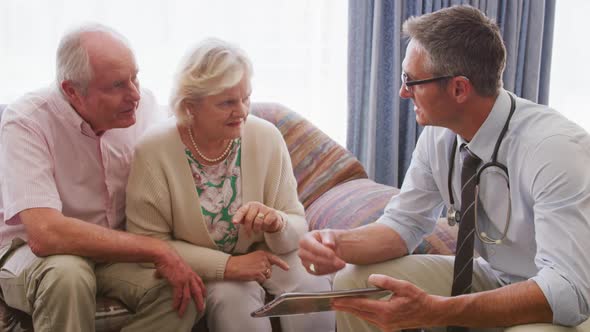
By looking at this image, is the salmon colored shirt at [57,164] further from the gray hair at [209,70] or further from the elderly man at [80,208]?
the gray hair at [209,70]

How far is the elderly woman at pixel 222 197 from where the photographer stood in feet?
6.02

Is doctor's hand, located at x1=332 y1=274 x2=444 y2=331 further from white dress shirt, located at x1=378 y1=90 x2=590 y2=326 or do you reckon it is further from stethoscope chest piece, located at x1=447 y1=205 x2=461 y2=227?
stethoscope chest piece, located at x1=447 y1=205 x2=461 y2=227

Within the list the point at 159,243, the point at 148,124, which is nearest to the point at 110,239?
the point at 159,243

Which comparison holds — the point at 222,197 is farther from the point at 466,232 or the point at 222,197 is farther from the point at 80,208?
the point at 466,232

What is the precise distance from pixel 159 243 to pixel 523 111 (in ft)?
3.48

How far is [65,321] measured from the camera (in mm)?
1636

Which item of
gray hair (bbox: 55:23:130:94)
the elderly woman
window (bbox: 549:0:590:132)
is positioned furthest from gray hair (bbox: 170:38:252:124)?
window (bbox: 549:0:590:132)

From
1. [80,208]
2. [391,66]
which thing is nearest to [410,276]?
[80,208]

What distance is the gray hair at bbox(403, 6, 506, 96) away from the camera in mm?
1562

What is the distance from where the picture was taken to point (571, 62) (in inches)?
143

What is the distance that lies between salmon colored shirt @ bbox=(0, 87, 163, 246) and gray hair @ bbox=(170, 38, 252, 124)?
0.30 m

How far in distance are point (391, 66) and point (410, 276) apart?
5.03 feet

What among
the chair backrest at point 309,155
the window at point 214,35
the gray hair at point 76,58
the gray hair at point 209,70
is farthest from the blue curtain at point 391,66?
the gray hair at point 76,58

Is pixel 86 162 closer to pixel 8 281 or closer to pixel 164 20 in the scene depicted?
pixel 8 281
